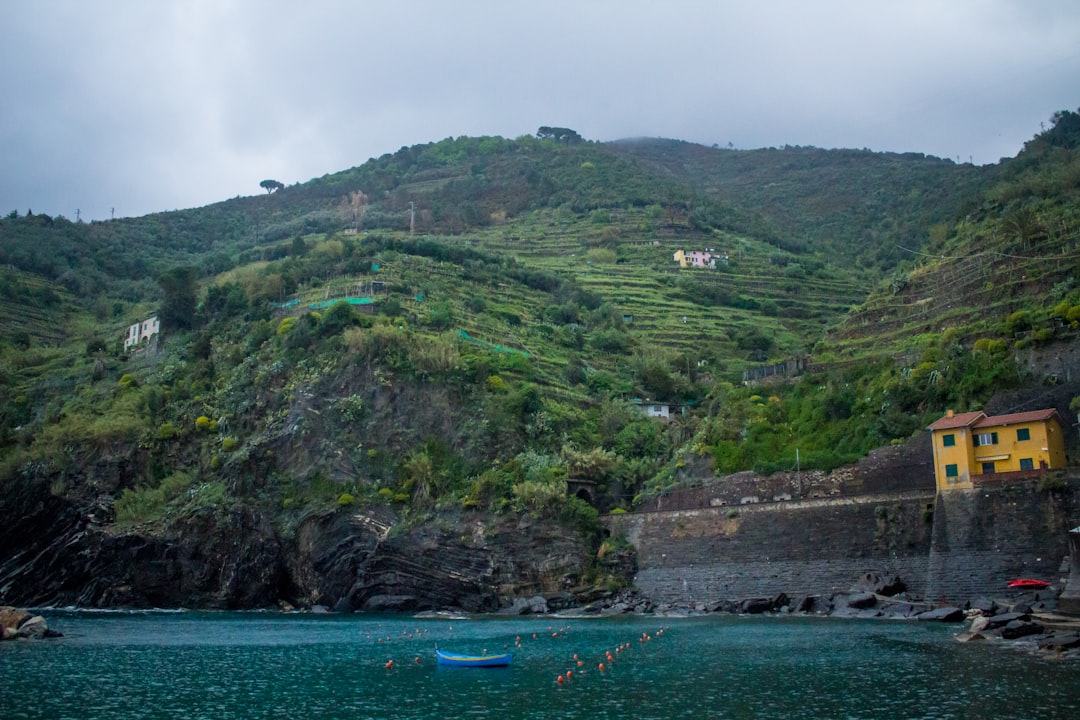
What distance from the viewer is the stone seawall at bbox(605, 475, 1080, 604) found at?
44.1 meters

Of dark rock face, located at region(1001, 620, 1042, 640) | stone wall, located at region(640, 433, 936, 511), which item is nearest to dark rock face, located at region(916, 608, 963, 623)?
dark rock face, located at region(1001, 620, 1042, 640)

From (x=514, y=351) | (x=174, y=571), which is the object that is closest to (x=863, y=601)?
(x=514, y=351)

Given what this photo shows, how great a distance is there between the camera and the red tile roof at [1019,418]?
153ft

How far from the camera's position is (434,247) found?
103438mm

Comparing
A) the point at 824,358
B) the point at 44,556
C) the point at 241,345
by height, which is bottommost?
the point at 44,556

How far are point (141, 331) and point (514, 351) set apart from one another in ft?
140

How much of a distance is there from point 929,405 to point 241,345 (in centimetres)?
5684

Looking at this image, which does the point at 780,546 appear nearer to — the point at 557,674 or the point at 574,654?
the point at 574,654

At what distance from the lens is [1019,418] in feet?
155

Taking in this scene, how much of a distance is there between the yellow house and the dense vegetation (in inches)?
170

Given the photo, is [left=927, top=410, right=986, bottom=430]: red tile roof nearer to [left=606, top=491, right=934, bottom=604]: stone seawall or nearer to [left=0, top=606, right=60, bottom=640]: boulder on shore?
[left=606, top=491, right=934, bottom=604]: stone seawall

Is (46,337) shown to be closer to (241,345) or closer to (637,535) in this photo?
(241,345)

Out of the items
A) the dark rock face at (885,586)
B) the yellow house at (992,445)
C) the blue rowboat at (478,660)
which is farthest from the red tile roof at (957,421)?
Result: the blue rowboat at (478,660)

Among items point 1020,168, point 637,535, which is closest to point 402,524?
point 637,535
